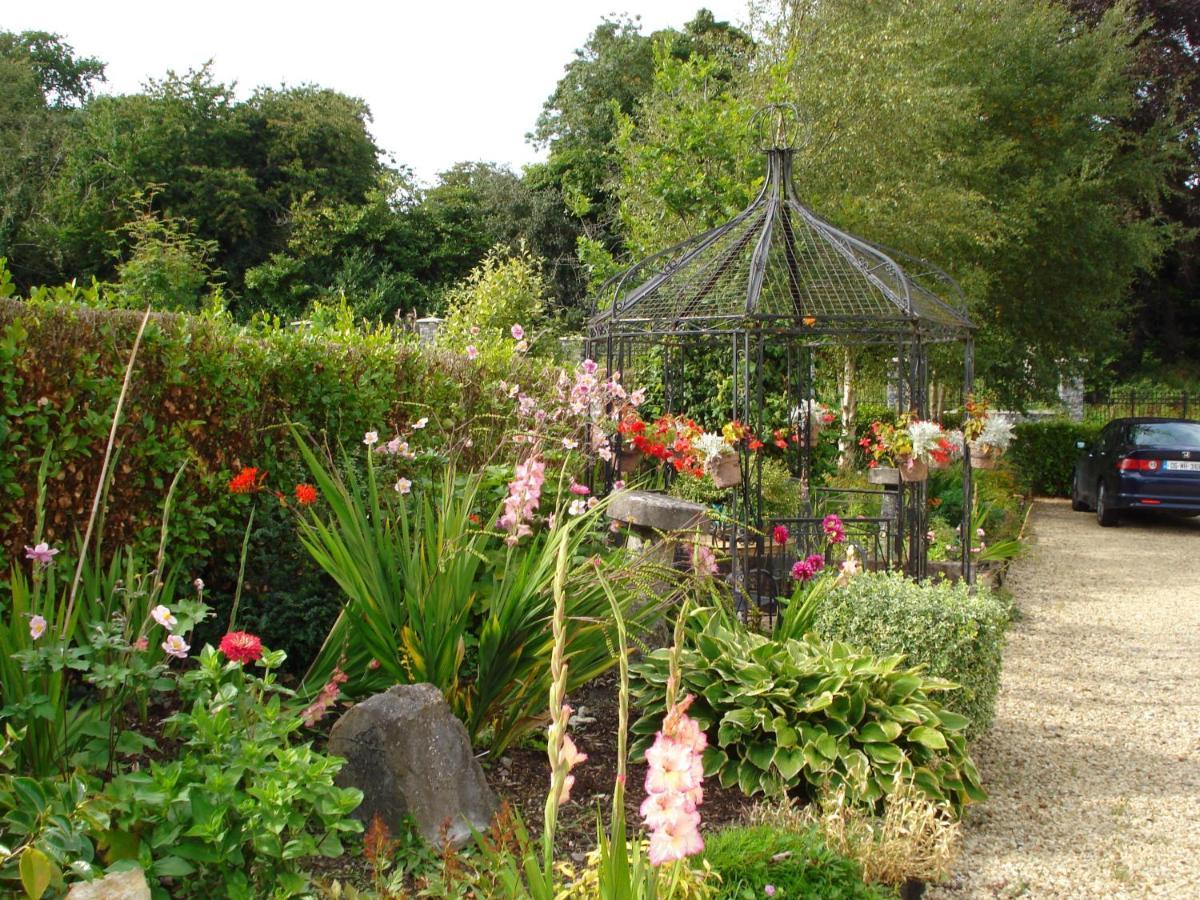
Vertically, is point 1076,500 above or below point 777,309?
below

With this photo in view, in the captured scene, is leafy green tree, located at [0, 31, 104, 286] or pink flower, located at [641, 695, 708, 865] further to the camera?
leafy green tree, located at [0, 31, 104, 286]

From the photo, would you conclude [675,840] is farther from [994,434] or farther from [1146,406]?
[1146,406]

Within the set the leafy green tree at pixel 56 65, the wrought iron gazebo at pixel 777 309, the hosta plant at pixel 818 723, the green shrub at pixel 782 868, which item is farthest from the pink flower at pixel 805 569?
the leafy green tree at pixel 56 65

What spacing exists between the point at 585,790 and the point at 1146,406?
1904cm

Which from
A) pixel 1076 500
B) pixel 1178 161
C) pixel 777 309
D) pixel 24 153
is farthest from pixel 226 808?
pixel 24 153

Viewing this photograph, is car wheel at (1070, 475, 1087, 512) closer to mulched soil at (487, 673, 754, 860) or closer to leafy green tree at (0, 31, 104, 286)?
mulched soil at (487, 673, 754, 860)

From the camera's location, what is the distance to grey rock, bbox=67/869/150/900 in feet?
6.38

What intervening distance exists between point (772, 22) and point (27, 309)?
1122 centimetres

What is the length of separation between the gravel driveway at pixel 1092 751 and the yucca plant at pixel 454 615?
1446mm

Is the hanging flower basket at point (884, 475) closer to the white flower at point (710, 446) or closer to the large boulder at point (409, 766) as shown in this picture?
the white flower at point (710, 446)

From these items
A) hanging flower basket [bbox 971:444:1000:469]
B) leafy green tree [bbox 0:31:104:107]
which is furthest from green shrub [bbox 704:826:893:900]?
leafy green tree [bbox 0:31:104:107]

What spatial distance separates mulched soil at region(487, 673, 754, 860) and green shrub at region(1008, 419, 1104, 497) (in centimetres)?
1302

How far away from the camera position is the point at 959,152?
11.7 meters

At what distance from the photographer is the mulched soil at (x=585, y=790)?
317 cm
